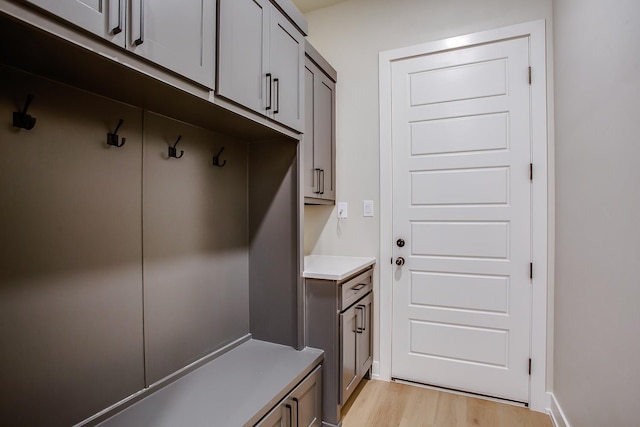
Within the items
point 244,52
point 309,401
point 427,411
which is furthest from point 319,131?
point 427,411

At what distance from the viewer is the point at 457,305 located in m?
2.16

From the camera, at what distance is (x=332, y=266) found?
6.63ft

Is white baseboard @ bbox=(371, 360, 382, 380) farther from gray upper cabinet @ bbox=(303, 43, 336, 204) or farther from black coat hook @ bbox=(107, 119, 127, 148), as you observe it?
black coat hook @ bbox=(107, 119, 127, 148)

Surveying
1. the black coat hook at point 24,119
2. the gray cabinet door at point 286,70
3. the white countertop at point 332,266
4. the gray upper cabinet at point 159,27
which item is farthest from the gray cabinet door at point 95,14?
the white countertop at point 332,266

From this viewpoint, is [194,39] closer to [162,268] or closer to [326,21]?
[162,268]

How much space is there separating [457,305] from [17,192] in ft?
7.61

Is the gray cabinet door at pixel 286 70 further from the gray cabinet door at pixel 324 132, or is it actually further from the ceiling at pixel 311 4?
the ceiling at pixel 311 4

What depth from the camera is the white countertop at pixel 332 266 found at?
1728 millimetres

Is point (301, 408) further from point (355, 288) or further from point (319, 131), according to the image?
point (319, 131)

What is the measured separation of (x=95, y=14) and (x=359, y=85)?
195cm

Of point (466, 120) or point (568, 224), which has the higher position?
point (466, 120)

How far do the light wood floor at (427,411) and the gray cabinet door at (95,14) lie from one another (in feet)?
6.86

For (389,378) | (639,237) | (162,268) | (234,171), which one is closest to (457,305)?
(389,378)

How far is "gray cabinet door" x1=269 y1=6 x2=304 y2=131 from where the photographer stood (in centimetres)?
148
